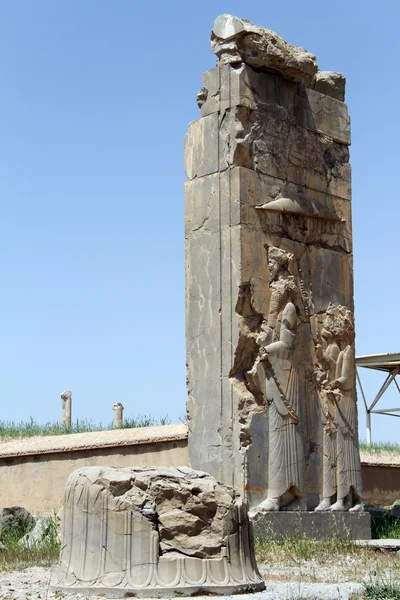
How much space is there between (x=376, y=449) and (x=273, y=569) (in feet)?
33.4

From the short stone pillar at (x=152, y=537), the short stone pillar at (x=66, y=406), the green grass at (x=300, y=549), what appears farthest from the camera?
the short stone pillar at (x=66, y=406)

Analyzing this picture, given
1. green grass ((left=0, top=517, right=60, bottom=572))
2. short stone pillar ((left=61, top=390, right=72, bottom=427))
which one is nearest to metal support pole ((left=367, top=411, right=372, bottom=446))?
short stone pillar ((left=61, top=390, right=72, bottom=427))

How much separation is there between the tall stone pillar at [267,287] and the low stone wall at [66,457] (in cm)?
191

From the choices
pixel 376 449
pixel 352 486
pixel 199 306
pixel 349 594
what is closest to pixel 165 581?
pixel 349 594

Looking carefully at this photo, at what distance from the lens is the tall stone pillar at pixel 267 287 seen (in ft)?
34.8

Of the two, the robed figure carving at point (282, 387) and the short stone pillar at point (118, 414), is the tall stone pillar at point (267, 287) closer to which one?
the robed figure carving at point (282, 387)

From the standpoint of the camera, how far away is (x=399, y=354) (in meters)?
18.9

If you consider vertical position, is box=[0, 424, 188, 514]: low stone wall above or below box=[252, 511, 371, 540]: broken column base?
above

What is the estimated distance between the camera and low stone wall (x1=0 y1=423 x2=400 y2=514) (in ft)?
41.9

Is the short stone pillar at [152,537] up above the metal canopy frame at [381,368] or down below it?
below

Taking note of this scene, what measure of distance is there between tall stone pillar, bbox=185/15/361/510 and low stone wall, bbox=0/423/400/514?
6.24ft

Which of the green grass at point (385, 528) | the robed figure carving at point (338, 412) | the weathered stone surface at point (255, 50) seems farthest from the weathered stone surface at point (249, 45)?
the green grass at point (385, 528)

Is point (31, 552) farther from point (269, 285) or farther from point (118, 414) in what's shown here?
point (118, 414)

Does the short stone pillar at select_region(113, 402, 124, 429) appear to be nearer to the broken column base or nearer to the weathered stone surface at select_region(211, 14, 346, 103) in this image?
the broken column base
